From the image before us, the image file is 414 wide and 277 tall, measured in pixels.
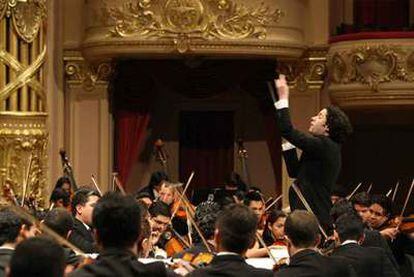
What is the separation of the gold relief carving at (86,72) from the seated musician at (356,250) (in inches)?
327

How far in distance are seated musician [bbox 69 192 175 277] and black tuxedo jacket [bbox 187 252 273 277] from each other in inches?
20.1

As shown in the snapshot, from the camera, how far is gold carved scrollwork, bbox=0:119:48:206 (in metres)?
13.1

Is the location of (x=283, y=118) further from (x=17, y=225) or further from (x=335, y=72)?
(x=335, y=72)

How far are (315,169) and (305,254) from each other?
5.49 feet

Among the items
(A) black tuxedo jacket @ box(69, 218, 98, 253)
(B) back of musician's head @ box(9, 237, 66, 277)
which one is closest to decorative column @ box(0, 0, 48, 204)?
(A) black tuxedo jacket @ box(69, 218, 98, 253)

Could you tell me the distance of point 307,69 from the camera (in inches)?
577

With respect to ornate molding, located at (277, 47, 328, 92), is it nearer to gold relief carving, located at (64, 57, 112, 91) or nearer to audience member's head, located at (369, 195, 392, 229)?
gold relief carving, located at (64, 57, 112, 91)

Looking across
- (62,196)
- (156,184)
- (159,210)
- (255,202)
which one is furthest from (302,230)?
(156,184)

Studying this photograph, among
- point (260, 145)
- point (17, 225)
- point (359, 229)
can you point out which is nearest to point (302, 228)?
point (359, 229)

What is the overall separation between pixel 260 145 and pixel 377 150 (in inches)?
66.4

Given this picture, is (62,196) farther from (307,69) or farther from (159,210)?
(307,69)

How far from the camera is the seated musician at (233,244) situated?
507cm

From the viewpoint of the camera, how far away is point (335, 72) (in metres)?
14.4

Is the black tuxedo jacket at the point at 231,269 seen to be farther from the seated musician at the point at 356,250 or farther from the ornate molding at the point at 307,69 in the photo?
the ornate molding at the point at 307,69
